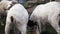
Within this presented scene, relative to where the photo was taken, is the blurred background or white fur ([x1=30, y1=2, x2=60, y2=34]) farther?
the blurred background

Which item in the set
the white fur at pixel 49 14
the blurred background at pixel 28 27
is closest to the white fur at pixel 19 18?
the white fur at pixel 49 14

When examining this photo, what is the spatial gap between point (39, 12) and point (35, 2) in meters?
1.08

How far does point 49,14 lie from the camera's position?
3.93m

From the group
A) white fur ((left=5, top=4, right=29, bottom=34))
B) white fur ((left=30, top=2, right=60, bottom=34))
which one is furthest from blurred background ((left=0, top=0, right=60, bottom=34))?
white fur ((left=5, top=4, right=29, bottom=34))

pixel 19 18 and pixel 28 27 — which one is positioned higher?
pixel 19 18

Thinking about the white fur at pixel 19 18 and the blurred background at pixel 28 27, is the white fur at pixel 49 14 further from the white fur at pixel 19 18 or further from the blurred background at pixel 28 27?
the white fur at pixel 19 18

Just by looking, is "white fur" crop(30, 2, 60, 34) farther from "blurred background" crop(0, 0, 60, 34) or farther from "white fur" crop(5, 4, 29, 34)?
"white fur" crop(5, 4, 29, 34)

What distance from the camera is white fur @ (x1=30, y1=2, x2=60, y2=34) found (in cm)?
378

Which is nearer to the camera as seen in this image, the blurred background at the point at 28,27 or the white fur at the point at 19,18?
the white fur at the point at 19,18

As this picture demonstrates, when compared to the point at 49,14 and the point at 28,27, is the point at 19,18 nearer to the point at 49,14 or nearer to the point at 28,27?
the point at 49,14

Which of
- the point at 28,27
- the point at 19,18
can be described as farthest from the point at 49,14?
the point at 28,27

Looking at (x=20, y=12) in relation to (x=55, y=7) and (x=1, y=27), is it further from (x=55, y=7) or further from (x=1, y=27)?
(x=1, y=27)

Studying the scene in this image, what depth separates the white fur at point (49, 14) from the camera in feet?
12.4

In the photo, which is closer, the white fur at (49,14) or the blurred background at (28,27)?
the white fur at (49,14)
